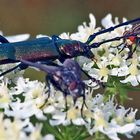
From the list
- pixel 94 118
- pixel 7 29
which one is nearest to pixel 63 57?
pixel 94 118

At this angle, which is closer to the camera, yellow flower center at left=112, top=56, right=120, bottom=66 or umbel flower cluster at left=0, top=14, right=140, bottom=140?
umbel flower cluster at left=0, top=14, right=140, bottom=140

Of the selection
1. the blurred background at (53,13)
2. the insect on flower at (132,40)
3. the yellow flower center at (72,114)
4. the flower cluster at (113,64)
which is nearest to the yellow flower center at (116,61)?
the flower cluster at (113,64)

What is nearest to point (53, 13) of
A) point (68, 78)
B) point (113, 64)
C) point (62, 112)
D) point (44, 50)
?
point (113, 64)

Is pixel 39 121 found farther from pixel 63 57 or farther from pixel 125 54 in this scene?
pixel 125 54

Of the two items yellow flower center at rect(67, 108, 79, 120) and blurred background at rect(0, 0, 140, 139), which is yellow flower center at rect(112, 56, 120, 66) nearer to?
yellow flower center at rect(67, 108, 79, 120)

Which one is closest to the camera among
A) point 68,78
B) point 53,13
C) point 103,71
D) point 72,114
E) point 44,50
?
point 68,78

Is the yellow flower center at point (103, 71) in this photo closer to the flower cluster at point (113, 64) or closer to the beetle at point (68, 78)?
the flower cluster at point (113, 64)

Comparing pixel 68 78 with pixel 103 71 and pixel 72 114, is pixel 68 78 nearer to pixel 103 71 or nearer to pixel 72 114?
pixel 72 114

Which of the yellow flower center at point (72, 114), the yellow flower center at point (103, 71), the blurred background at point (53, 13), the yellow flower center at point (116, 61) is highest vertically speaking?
the blurred background at point (53, 13)

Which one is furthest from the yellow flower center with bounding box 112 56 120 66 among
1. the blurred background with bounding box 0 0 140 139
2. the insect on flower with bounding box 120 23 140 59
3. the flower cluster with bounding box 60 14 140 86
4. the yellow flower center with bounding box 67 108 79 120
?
the blurred background with bounding box 0 0 140 139
